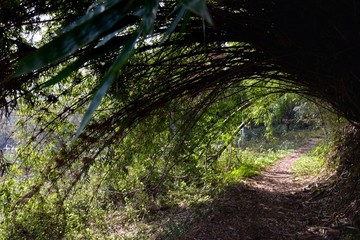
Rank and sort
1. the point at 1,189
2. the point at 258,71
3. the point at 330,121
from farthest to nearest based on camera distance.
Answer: the point at 330,121 < the point at 1,189 < the point at 258,71

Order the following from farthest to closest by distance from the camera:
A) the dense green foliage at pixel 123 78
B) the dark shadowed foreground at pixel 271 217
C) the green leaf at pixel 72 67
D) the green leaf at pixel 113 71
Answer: the dark shadowed foreground at pixel 271 217
the dense green foliage at pixel 123 78
the green leaf at pixel 72 67
the green leaf at pixel 113 71

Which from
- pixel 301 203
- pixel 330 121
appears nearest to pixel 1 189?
pixel 301 203

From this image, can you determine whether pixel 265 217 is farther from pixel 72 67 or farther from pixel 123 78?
Result: pixel 72 67

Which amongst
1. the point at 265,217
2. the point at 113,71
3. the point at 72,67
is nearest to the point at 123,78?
the point at 72,67

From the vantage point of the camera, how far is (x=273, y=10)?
203cm

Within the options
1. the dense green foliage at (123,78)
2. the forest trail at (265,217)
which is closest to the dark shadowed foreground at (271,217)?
the forest trail at (265,217)

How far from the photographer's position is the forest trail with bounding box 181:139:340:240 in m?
3.17

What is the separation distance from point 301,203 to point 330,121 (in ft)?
5.15

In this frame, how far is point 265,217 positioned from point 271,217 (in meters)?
0.06

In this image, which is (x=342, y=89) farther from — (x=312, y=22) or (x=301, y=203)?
(x=301, y=203)

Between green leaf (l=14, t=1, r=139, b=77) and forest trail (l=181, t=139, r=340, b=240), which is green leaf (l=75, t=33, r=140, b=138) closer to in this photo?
green leaf (l=14, t=1, r=139, b=77)

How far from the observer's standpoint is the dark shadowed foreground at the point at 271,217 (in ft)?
10.3

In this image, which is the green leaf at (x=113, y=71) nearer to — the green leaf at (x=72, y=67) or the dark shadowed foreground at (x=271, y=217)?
the green leaf at (x=72, y=67)

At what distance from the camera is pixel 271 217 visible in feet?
11.9
